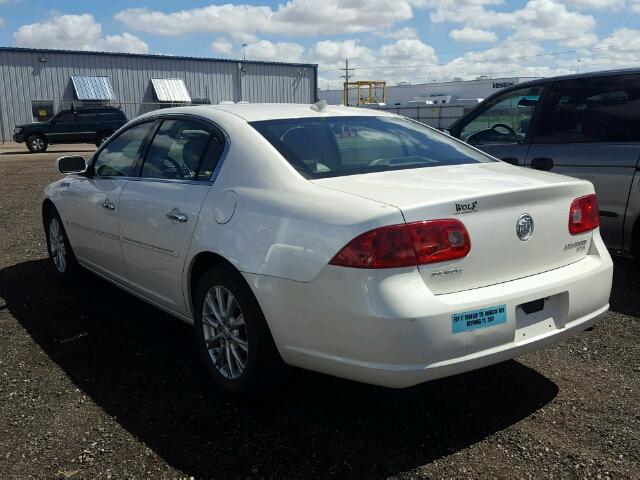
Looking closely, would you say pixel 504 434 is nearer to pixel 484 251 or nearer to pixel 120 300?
pixel 484 251

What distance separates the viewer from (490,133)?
665cm

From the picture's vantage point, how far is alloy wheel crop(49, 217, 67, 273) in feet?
18.3

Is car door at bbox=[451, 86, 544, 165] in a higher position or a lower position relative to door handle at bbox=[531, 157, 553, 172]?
higher

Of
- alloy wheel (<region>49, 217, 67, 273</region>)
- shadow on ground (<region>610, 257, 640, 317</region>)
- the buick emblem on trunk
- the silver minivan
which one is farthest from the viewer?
alloy wheel (<region>49, 217, 67, 273</region>)

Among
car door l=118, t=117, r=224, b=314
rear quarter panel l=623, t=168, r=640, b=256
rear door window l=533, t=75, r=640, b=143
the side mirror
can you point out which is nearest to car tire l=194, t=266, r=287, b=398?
car door l=118, t=117, r=224, b=314

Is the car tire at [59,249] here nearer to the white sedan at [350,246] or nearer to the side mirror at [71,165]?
the side mirror at [71,165]

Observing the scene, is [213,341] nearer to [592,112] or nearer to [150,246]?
[150,246]

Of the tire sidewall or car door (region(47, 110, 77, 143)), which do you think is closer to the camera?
the tire sidewall

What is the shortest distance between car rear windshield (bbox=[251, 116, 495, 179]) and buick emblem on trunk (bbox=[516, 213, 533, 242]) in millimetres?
709

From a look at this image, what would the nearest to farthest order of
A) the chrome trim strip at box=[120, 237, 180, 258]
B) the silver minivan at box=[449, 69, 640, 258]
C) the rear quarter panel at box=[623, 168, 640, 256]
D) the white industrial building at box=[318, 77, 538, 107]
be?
the chrome trim strip at box=[120, 237, 180, 258] < the rear quarter panel at box=[623, 168, 640, 256] < the silver minivan at box=[449, 69, 640, 258] < the white industrial building at box=[318, 77, 538, 107]

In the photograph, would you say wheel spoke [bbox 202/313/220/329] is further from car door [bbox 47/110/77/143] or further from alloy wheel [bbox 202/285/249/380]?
car door [bbox 47/110/77/143]

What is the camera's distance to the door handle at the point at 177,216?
355cm

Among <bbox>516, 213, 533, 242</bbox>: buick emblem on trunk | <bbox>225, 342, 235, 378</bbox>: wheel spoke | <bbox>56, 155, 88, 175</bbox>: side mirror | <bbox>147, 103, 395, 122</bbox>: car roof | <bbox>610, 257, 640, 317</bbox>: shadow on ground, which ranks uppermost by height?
<bbox>147, 103, 395, 122</bbox>: car roof

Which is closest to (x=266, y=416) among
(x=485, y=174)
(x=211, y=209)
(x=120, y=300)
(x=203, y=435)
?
(x=203, y=435)
